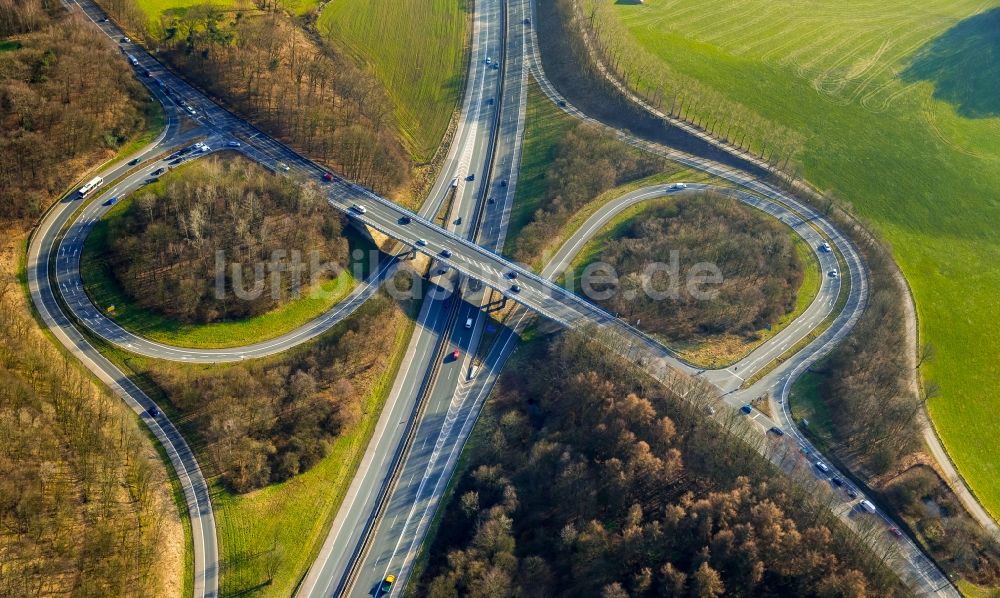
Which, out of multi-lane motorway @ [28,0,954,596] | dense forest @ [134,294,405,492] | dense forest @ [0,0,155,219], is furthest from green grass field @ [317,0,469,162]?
dense forest @ [134,294,405,492]

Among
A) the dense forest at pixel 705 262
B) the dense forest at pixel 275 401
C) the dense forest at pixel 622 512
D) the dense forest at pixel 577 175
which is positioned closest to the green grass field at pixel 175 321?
the dense forest at pixel 275 401

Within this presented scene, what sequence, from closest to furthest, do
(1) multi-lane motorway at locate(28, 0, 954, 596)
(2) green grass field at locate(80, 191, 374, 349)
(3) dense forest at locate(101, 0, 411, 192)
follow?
(1) multi-lane motorway at locate(28, 0, 954, 596), (2) green grass field at locate(80, 191, 374, 349), (3) dense forest at locate(101, 0, 411, 192)

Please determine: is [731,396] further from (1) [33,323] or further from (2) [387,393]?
(1) [33,323]

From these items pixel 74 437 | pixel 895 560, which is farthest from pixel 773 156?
pixel 74 437

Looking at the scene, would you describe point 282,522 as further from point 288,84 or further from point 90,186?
point 288,84

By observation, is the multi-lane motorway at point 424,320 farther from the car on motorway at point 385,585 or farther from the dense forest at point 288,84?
the dense forest at point 288,84

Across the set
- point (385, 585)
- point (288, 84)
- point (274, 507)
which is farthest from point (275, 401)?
point (288, 84)

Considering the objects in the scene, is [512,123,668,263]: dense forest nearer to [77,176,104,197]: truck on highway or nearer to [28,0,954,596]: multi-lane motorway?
[28,0,954,596]: multi-lane motorway
